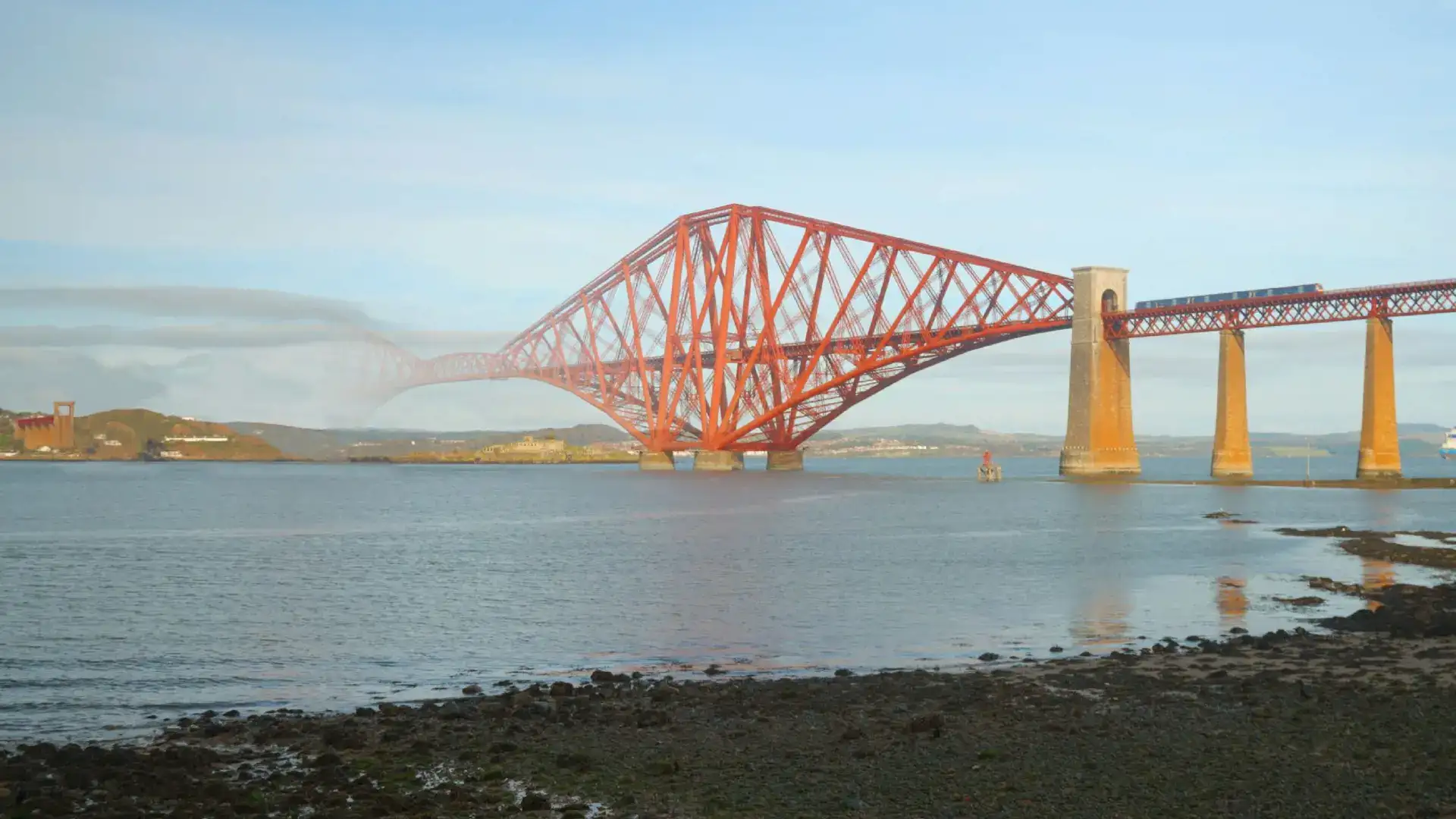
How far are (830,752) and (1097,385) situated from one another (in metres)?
76.3

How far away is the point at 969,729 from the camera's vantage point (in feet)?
42.8

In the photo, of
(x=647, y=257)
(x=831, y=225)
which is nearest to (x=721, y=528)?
(x=831, y=225)

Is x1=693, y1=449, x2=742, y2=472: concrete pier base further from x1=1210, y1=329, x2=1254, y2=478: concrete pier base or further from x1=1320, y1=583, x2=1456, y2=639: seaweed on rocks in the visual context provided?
x1=1320, y1=583, x2=1456, y2=639: seaweed on rocks

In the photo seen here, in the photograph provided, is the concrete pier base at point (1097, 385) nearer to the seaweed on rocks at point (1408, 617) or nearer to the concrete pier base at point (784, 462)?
the concrete pier base at point (784, 462)

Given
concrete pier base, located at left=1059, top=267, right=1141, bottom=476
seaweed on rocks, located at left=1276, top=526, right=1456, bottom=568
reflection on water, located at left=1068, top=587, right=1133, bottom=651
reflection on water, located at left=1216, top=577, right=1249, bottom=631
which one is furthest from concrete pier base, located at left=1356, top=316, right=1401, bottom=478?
reflection on water, located at left=1068, top=587, right=1133, bottom=651

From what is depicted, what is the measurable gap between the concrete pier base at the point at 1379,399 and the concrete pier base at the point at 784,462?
181ft

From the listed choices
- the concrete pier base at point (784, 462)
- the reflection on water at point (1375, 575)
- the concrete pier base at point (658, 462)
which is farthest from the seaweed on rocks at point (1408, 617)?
the concrete pier base at point (658, 462)

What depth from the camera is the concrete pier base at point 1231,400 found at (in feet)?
263

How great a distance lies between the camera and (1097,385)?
84938mm

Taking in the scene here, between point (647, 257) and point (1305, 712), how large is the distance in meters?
106

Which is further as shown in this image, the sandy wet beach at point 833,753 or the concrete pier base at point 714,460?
the concrete pier base at point 714,460

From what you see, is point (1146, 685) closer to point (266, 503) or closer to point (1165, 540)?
point (1165, 540)

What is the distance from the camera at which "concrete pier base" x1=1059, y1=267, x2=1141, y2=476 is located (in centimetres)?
8531

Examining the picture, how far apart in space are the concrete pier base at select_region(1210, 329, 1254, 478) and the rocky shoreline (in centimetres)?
6647
